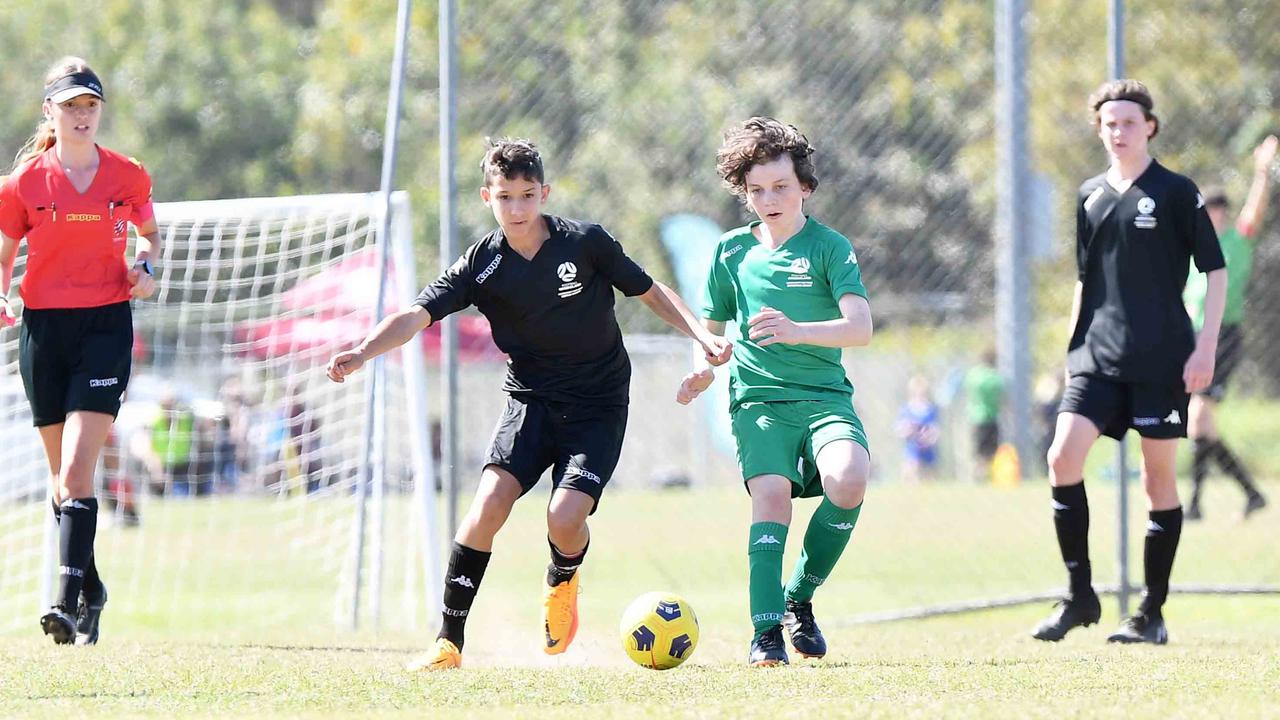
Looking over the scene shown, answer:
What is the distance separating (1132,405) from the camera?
6898 millimetres

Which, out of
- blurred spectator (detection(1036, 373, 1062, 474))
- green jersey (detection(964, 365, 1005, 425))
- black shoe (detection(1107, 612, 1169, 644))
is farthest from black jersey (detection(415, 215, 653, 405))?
green jersey (detection(964, 365, 1005, 425))

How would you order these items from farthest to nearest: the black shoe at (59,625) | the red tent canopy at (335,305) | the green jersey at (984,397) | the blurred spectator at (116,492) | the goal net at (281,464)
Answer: the green jersey at (984,397) → the blurred spectator at (116,492) → the red tent canopy at (335,305) → the goal net at (281,464) → the black shoe at (59,625)

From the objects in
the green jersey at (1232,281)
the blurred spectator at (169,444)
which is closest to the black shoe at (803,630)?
the green jersey at (1232,281)

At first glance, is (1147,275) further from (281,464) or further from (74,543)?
(281,464)

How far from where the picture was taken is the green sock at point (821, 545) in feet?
20.3

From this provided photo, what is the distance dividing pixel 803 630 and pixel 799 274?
1.36 m

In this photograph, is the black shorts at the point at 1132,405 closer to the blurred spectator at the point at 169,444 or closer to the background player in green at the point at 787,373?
the background player in green at the point at 787,373

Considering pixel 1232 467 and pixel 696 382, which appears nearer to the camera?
pixel 696 382

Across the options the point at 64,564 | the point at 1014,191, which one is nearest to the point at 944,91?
the point at 1014,191

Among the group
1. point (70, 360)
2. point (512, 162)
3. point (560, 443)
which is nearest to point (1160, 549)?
point (560, 443)

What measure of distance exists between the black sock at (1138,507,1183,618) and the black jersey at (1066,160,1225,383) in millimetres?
638

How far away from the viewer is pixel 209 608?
1045cm

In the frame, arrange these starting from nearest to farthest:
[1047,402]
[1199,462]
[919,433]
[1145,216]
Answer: [1145,216] < [1199,462] < [1047,402] < [919,433]

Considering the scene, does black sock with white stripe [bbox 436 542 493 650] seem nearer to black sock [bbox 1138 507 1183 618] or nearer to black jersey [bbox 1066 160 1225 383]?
black jersey [bbox 1066 160 1225 383]
